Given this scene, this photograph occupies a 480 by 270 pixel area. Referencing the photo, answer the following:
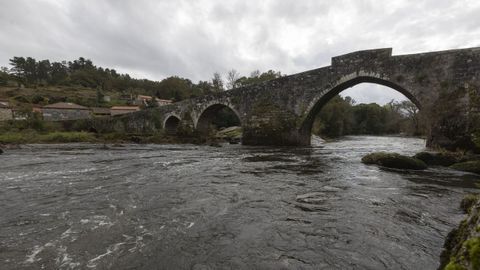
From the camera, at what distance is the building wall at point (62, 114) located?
46.8 m

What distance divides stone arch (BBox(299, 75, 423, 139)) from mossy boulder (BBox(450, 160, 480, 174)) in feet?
16.8

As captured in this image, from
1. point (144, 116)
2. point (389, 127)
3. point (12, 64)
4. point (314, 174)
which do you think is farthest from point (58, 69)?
point (314, 174)

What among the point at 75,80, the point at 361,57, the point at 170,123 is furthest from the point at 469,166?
the point at 75,80

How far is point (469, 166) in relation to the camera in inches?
367

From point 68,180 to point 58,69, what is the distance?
11588cm

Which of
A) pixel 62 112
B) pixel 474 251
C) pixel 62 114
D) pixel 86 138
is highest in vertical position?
pixel 62 112

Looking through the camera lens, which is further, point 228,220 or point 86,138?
point 86,138

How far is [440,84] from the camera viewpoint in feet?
42.6

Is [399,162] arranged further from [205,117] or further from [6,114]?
[6,114]

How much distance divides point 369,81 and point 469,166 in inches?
332

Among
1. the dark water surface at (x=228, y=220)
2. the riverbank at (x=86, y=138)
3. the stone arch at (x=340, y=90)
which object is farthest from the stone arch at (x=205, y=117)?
the dark water surface at (x=228, y=220)

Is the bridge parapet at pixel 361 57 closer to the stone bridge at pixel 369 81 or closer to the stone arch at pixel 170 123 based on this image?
the stone bridge at pixel 369 81

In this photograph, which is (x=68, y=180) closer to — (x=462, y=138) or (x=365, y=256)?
(x=365, y=256)

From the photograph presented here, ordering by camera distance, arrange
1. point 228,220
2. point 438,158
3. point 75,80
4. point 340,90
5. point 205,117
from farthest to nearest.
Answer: point 75,80, point 205,117, point 340,90, point 438,158, point 228,220
